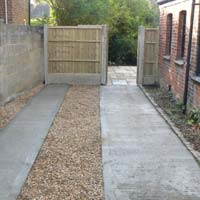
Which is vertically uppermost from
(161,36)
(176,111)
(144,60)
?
(161,36)

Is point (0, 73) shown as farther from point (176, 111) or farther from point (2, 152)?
point (176, 111)

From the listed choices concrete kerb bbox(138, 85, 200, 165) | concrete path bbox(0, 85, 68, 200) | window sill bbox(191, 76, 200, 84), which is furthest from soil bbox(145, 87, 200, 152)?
concrete path bbox(0, 85, 68, 200)

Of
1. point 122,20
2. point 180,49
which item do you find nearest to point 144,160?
point 180,49

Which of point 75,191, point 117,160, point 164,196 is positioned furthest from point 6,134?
point 164,196

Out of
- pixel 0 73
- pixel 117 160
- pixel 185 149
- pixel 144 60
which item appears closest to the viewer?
pixel 117 160

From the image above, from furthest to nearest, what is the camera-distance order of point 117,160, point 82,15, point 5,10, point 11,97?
point 82,15
point 5,10
point 11,97
point 117,160

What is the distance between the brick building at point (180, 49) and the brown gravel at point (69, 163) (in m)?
2.16

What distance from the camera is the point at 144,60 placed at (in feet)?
43.3

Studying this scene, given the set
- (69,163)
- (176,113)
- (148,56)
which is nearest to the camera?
(69,163)

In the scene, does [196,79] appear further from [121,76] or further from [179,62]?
[121,76]

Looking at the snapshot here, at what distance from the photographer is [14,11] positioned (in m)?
13.1

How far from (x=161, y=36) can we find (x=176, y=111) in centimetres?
445

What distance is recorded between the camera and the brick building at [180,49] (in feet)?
27.3

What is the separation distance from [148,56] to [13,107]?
5893mm
